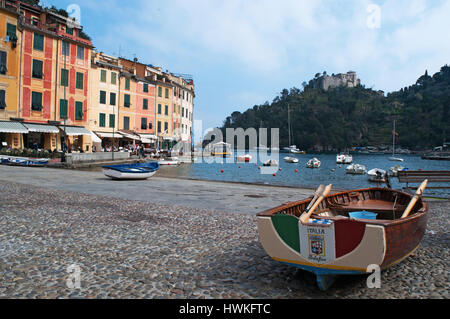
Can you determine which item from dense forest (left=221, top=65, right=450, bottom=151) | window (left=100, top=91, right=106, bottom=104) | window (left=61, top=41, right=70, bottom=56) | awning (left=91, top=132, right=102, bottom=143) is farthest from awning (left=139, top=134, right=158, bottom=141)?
dense forest (left=221, top=65, right=450, bottom=151)

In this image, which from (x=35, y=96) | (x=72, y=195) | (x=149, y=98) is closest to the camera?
(x=72, y=195)

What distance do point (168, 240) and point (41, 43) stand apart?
36331 mm

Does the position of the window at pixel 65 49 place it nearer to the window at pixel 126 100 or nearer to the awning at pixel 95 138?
the awning at pixel 95 138

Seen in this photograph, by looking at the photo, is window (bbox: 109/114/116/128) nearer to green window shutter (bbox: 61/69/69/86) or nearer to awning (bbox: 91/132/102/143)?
awning (bbox: 91/132/102/143)

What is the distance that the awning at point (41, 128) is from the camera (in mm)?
32938

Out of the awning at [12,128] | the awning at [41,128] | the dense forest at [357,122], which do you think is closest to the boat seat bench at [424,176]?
the awning at [12,128]

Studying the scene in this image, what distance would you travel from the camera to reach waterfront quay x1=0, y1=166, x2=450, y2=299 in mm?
4348

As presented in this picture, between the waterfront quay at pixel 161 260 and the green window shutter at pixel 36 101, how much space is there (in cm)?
2930

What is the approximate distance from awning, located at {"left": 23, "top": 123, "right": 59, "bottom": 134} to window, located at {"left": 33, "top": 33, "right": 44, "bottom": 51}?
8091 mm

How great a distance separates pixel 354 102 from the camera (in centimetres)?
19538

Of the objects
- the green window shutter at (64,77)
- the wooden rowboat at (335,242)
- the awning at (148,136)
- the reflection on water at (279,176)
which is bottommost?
the reflection on water at (279,176)

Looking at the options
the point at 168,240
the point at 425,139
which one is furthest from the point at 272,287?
the point at 425,139

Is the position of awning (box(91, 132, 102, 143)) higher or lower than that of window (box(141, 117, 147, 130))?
lower
